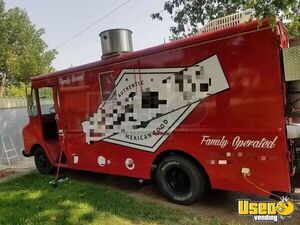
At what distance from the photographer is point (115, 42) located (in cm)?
694

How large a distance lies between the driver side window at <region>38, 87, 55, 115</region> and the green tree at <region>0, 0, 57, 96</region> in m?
28.2

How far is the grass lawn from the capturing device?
5168 millimetres

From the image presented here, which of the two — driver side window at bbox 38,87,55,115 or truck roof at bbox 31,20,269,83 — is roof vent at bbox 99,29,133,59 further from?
driver side window at bbox 38,87,55,115

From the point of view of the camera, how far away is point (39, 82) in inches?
339

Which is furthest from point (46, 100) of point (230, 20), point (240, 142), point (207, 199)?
point (240, 142)

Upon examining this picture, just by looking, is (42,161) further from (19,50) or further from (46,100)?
(19,50)

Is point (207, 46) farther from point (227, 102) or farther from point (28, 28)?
point (28, 28)

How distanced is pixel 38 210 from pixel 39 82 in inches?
153

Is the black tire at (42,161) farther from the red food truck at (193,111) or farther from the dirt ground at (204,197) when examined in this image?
the red food truck at (193,111)

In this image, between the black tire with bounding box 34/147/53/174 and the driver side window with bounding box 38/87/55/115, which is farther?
the black tire with bounding box 34/147/53/174

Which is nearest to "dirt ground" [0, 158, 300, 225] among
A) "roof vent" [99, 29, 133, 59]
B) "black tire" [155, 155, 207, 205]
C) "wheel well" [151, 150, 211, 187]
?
"black tire" [155, 155, 207, 205]

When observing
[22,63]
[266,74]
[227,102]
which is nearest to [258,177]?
[227,102]

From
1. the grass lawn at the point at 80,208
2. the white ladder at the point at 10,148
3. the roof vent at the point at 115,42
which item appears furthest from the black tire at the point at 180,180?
the white ladder at the point at 10,148

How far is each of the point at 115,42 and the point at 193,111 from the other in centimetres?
252
